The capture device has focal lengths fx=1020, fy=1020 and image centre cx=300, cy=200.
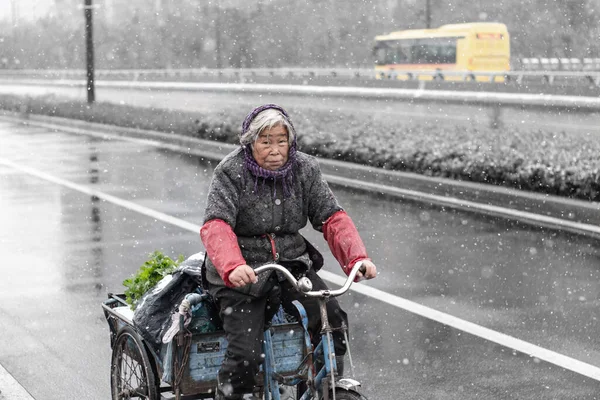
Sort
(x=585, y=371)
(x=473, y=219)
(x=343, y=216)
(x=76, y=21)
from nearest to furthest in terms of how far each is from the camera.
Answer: (x=343, y=216) < (x=585, y=371) < (x=473, y=219) < (x=76, y=21)

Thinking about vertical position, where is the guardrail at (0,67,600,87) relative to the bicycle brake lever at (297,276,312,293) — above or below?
below

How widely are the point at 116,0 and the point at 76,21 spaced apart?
30.3 feet

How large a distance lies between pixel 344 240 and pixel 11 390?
2423 millimetres

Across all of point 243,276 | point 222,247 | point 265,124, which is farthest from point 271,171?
point 243,276

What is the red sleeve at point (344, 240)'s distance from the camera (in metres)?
4.30

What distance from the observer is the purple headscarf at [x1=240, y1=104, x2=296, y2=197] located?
4.35 metres

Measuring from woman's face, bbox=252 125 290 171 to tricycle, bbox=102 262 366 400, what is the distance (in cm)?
49

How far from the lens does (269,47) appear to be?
245 feet

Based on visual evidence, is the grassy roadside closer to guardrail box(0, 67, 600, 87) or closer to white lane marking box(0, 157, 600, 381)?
white lane marking box(0, 157, 600, 381)

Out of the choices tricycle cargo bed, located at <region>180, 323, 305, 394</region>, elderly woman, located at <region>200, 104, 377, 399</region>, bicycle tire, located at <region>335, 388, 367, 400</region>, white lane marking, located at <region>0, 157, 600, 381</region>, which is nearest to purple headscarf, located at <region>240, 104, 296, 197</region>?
elderly woman, located at <region>200, 104, 377, 399</region>

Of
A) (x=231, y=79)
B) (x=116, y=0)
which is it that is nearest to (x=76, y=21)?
(x=116, y=0)

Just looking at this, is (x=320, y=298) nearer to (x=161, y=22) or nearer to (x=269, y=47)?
(x=269, y=47)

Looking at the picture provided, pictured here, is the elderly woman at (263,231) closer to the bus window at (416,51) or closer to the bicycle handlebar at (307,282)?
the bicycle handlebar at (307,282)

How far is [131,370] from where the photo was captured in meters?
4.93
